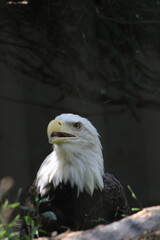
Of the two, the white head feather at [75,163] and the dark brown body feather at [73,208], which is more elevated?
the white head feather at [75,163]

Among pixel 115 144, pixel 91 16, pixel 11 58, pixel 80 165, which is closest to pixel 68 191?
pixel 80 165

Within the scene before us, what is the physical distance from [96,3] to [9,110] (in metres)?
1.91

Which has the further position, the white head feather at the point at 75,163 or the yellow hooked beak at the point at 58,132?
the white head feather at the point at 75,163

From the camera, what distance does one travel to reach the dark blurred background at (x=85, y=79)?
4.68 m

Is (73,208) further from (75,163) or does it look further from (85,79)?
(85,79)

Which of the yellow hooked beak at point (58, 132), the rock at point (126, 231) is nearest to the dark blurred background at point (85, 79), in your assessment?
the yellow hooked beak at point (58, 132)

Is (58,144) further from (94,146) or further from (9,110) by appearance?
(9,110)

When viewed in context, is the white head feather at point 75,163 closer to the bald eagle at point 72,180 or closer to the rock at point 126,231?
the bald eagle at point 72,180

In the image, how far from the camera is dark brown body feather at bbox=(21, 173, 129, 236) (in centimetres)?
304

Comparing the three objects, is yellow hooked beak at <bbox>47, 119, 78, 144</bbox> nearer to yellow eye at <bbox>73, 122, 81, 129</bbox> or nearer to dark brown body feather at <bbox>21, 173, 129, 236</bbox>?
yellow eye at <bbox>73, 122, 81, 129</bbox>

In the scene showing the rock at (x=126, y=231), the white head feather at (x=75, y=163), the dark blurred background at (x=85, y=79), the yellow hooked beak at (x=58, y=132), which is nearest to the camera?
the rock at (x=126, y=231)

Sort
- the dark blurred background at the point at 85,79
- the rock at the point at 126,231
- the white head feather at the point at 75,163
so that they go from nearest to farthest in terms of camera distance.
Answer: the rock at the point at 126,231, the white head feather at the point at 75,163, the dark blurred background at the point at 85,79

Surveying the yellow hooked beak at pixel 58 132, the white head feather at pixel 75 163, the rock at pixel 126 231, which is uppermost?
the yellow hooked beak at pixel 58 132

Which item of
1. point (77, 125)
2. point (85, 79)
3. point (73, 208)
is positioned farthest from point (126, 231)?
point (85, 79)
